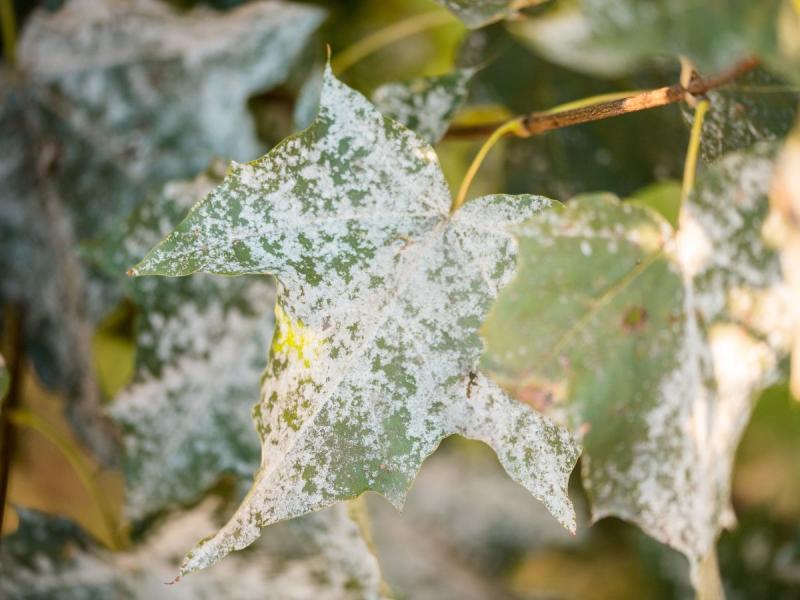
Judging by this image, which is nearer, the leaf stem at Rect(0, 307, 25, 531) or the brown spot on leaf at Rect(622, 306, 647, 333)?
the brown spot on leaf at Rect(622, 306, 647, 333)

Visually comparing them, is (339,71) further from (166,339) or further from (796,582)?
(796,582)

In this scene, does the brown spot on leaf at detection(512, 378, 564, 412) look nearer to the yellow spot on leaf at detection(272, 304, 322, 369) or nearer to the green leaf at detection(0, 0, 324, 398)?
the yellow spot on leaf at detection(272, 304, 322, 369)

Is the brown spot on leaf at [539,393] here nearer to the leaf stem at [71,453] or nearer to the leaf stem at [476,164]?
the leaf stem at [476,164]

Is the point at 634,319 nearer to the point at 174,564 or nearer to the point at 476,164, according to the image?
the point at 476,164

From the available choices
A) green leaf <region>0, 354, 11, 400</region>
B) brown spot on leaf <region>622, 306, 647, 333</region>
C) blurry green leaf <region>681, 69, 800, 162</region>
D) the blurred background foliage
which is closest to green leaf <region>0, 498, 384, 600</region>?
the blurred background foliage

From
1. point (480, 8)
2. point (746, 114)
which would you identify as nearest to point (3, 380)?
point (480, 8)

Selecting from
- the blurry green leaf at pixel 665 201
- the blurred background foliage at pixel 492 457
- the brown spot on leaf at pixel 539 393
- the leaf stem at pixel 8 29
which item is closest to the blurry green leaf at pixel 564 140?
the blurred background foliage at pixel 492 457
